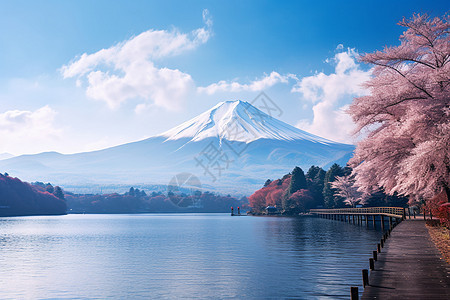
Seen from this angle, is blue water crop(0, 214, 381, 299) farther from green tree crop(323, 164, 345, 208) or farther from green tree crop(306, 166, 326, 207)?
green tree crop(306, 166, 326, 207)

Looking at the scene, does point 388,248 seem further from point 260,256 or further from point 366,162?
point 260,256

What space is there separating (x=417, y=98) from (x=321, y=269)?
1162 centimetres

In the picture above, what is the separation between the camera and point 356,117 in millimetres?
30000

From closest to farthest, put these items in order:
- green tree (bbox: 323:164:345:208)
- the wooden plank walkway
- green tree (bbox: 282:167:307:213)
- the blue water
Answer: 1. the wooden plank walkway
2. the blue water
3. green tree (bbox: 323:164:345:208)
4. green tree (bbox: 282:167:307:213)

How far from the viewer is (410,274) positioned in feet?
59.0

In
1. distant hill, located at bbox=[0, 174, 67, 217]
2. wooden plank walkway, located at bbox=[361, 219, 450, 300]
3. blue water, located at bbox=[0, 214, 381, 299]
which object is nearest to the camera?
wooden plank walkway, located at bbox=[361, 219, 450, 300]

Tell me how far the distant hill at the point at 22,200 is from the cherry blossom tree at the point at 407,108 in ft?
505

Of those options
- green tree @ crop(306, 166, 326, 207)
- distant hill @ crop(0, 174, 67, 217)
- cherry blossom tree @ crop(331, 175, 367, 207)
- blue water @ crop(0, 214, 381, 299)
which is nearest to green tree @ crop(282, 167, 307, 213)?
green tree @ crop(306, 166, 326, 207)

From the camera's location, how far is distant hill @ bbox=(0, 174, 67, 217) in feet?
521

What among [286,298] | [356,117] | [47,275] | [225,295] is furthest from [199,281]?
[356,117]

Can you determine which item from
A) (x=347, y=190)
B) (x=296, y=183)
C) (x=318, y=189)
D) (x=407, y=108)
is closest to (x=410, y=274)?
(x=407, y=108)

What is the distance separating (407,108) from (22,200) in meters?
166

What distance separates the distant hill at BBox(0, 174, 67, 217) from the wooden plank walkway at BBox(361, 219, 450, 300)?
158036 mm

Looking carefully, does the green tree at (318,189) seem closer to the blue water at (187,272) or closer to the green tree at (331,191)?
the green tree at (331,191)
